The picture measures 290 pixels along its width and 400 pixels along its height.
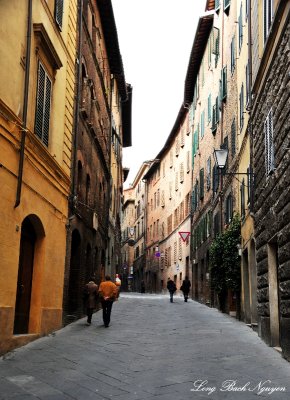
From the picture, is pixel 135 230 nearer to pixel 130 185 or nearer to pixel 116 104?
pixel 130 185

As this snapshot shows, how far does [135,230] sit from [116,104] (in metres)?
39.4

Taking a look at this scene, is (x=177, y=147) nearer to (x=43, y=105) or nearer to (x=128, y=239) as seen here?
(x=128, y=239)

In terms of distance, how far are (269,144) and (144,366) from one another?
493 cm

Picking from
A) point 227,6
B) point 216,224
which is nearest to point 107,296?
point 216,224

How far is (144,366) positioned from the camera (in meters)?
9.09

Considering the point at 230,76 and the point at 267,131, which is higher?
the point at 230,76

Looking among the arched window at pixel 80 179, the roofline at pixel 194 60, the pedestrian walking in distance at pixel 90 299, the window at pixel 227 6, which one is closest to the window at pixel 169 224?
the roofline at pixel 194 60

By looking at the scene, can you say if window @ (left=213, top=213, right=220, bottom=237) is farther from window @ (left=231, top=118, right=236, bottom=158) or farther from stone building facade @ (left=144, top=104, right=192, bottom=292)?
stone building facade @ (left=144, top=104, right=192, bottom=292)

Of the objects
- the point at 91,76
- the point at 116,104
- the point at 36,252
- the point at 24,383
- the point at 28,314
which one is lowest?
the point at 24,383

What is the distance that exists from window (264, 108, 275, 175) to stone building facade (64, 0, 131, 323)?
19.0 feet

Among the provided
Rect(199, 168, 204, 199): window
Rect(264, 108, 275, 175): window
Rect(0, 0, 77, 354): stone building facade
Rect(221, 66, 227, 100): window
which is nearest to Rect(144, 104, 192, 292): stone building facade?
Rect(199, 168, 204, 199): window

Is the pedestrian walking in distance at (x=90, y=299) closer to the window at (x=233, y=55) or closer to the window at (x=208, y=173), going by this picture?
the window at (x=233, y=55)

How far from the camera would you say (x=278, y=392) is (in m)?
7.12

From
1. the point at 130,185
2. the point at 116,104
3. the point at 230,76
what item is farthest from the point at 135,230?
the point at 230,76
